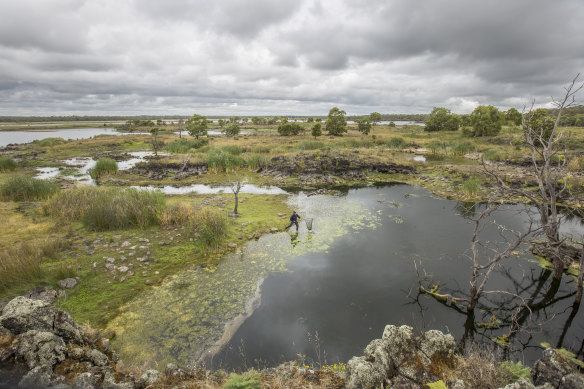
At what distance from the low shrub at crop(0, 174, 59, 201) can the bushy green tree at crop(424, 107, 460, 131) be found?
98.9 m

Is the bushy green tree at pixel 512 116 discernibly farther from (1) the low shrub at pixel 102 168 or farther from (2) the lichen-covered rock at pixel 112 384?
(2) the lichen-covered rock at pixel 112 384

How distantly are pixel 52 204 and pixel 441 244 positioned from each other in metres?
27.0

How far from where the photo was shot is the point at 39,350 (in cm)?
521

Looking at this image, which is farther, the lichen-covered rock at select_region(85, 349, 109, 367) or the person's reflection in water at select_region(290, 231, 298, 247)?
the person's reflection in water at select_region(290, 231, 298, 247)

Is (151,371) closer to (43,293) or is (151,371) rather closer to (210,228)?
(43,293)

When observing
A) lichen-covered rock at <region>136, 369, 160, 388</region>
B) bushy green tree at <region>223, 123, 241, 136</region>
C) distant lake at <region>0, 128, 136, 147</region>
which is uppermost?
A: bushy green tree at <region>223, 123, 241, 136</region>

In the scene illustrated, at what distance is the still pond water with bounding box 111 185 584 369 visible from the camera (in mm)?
9554

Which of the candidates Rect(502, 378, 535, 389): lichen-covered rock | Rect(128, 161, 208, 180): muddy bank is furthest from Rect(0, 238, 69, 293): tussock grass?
Rect(128, 161, 208, 180): muddy bank

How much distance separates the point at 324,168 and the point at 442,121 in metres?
71.8

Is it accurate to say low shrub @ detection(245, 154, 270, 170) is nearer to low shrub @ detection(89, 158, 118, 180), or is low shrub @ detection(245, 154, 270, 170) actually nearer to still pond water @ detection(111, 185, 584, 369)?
Answer: low shrub @ detection(89, 158, 118, 180)

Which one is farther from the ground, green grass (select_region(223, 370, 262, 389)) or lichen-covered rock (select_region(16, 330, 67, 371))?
lichen-covered rock (select_region(16, 330, 67, 371))

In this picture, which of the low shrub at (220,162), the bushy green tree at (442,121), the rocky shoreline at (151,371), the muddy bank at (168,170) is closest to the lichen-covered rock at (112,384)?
the rocky shoreline at (151,371)

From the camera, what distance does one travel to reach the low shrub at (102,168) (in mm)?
36656

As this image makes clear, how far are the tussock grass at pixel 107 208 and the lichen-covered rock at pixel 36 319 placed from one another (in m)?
12.0
